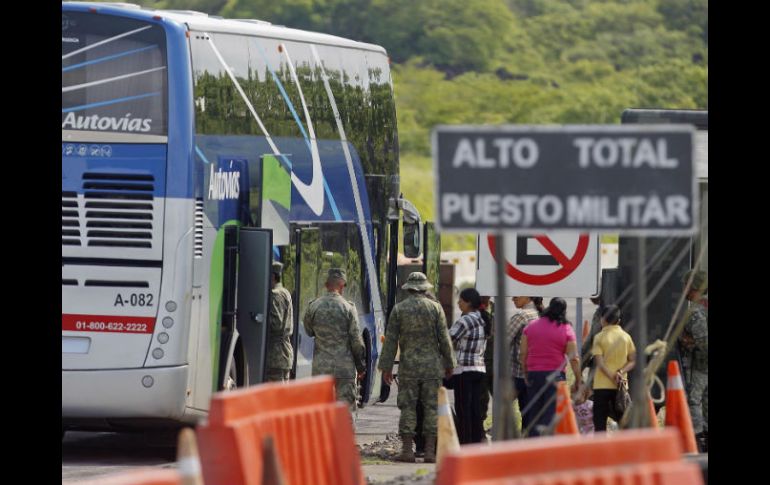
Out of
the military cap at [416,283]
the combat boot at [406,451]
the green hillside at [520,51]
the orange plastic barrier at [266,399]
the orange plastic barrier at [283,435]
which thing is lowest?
the combat boot at [406,451]

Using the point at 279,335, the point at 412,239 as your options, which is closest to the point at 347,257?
the point at 412,239

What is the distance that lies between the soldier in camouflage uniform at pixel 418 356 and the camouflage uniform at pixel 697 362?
2108 millimetres

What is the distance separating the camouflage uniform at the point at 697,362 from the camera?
1541cm

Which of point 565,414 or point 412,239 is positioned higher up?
point 412,239

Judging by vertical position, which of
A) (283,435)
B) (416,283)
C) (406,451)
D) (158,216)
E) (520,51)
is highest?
(520,51)

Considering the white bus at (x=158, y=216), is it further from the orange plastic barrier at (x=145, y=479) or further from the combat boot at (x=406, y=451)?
the orange plastic barrier at (x=145, y=479)

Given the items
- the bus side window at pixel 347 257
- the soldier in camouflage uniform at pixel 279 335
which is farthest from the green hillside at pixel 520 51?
the soldier in camouflage uniform at pixel 279 335

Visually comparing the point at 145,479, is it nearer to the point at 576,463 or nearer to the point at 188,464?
the point at 188,464

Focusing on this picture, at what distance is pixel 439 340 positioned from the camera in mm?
15430

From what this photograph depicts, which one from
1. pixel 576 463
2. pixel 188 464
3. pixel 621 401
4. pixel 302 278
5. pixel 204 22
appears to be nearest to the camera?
pixel 188 464

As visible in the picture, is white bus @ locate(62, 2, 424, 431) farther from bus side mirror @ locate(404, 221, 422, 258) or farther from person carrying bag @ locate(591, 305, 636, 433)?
bus side mirror @ locate(404, 221, 422, 258)

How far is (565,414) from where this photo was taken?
12.5 m

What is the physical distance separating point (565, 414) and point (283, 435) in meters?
4.05
